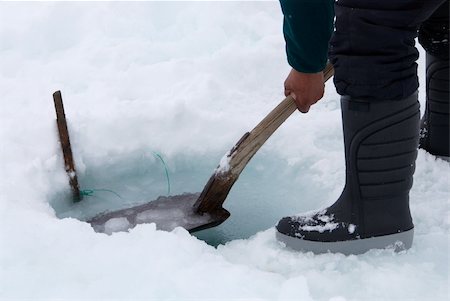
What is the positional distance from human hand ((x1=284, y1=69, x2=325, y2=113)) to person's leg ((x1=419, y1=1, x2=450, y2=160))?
→ 445 millimetres

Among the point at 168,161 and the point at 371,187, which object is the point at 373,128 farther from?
the point at 168,161

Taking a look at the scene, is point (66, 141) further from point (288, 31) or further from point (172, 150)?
point (288, 31)

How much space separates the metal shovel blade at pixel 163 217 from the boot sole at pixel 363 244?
1.49ft

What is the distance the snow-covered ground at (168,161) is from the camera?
1327mm

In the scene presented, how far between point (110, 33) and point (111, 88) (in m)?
0.83

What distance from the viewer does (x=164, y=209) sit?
200 centimetres

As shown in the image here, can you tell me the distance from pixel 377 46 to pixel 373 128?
0.20 m

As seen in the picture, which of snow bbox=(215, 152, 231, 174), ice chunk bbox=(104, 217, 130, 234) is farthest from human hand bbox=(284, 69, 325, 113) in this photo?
ice chunk bbox=(104, 217, 130, 234)

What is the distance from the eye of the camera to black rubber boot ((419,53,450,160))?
2.00m

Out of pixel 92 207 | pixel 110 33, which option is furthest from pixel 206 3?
pixel 92 207

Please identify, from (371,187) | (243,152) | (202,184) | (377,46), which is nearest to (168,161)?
(202,184)

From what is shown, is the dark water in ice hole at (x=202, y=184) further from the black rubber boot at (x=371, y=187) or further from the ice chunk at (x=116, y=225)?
the black rubber boot at (x=371, y=187)

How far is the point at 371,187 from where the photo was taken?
1493 mm

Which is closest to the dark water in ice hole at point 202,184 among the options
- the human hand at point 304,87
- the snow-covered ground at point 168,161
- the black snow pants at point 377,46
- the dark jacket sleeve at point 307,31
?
the snow-covered ground at point 168,161
